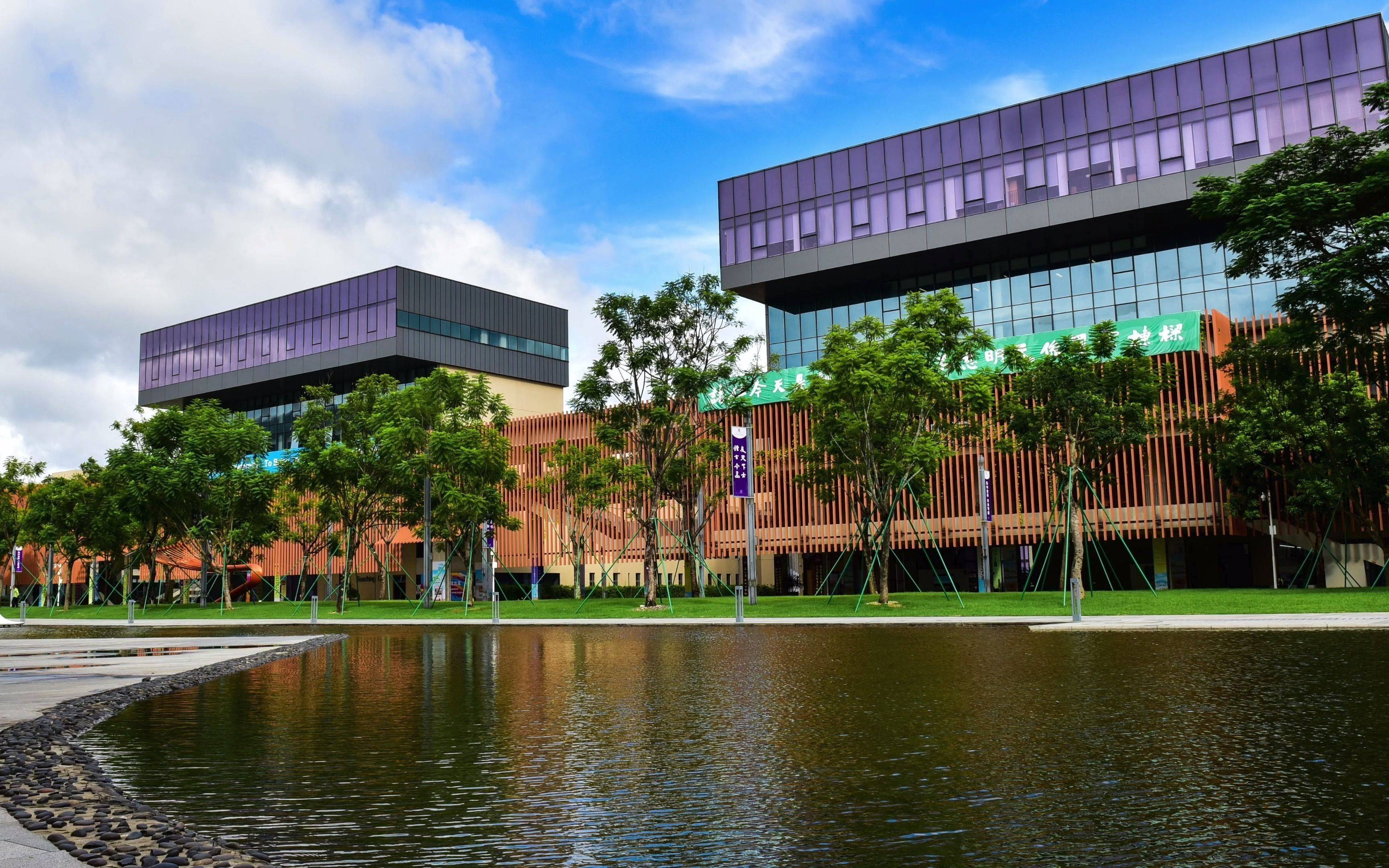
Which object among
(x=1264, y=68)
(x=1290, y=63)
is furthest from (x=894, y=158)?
(x=1290, y=63)

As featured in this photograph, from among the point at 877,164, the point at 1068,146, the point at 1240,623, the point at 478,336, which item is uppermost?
the point at 877,164

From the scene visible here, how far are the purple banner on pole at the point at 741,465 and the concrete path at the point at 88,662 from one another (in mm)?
18273

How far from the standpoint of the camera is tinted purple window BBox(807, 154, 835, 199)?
71875 millimetres

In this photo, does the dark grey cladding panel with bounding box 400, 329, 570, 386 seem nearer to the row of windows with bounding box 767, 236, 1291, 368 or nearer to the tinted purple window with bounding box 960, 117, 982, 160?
the row of windows with bounding box 767, 236, 1291, 368

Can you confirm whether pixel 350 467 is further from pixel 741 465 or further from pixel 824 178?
pixel 824 178

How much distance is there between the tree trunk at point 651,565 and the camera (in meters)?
39.9

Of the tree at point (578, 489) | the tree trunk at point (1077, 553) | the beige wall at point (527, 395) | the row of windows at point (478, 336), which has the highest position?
the row of windows at point (478, 336)

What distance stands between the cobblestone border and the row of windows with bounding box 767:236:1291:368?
56.8 metres

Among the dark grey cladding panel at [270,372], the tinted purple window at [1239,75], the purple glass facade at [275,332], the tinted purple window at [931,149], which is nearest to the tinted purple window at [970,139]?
the tinted purple window at [931,149]

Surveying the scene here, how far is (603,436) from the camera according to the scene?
4141 cm

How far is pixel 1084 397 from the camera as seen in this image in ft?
121

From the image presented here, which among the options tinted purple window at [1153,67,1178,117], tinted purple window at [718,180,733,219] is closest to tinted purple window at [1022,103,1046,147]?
tinted purple window at [1153,67,1178,117]

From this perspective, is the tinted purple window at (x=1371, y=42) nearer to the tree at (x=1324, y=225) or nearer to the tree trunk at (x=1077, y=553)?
the tree trunk at (x=1077, y=553)

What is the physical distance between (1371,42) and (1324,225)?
39410mm
